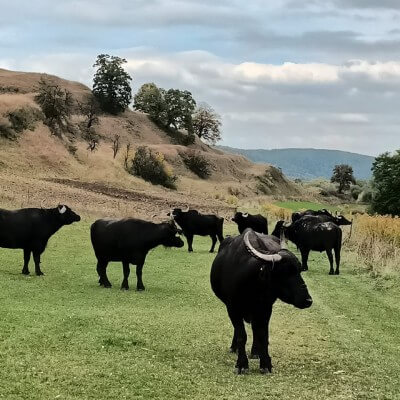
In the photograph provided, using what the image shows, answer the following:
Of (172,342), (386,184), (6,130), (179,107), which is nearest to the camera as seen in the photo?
(172,342)

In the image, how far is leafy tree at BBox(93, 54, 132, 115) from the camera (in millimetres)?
114438

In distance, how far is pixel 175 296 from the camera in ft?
54.5

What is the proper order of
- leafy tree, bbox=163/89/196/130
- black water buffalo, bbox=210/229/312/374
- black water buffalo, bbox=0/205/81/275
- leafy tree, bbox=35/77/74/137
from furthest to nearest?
leafy tree, bbox=163/89/196/130 < leafy tree, bbox=35/77/74/137 < black water buffalo, bbox=0/205/81/275 < black water buffalo, bbox=210/229/312/374

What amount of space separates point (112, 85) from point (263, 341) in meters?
112

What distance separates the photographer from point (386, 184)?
59469 millimetres

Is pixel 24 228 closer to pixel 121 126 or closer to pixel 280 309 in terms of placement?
pixel 280 309

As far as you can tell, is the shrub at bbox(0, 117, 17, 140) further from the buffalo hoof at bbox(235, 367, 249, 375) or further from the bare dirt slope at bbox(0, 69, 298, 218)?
the buffalo hoof at bbox(235, 367, 249, 375)

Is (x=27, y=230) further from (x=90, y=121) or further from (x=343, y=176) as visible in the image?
(x=343, y=176)

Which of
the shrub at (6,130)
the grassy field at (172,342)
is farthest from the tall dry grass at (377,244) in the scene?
the shrub at (6,130)

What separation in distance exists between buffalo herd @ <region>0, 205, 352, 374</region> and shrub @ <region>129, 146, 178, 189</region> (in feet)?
177

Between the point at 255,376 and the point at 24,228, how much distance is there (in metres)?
11.5

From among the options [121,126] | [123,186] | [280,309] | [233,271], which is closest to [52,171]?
[123,186]

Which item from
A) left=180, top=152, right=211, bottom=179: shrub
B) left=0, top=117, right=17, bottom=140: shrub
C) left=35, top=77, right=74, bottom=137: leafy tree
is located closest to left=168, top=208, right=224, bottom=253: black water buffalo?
left=0, top=117, right=17, bottom=140: shrub

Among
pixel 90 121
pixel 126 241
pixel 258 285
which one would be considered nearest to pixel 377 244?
pixel 126 241
